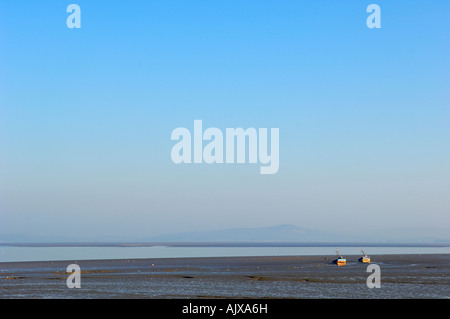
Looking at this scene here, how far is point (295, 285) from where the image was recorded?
83.9 metres

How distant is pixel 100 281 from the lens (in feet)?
297

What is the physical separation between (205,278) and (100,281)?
17.4m
